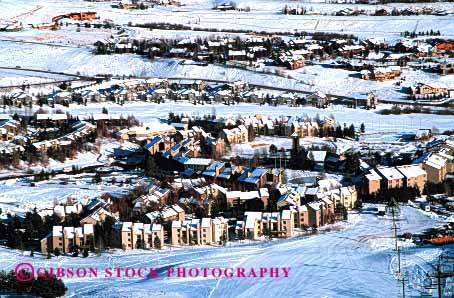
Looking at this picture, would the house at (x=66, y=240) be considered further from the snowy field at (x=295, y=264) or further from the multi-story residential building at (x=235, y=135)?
the multi-story residential building at (x=235, y=135)

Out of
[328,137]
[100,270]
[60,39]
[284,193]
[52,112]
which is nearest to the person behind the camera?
[100,270]

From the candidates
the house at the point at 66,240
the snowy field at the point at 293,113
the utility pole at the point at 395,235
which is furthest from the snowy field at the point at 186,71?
the house at the point at 66,240

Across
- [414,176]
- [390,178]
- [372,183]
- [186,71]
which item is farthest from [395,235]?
[186,71]

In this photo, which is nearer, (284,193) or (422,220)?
(422,220)

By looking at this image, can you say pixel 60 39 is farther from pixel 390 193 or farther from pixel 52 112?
pixel 390 193

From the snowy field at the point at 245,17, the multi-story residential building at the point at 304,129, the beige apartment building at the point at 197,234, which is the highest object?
the snowy field at the point at 245,17

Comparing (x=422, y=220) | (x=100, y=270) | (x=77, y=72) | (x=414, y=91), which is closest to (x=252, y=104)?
(x=414, y=91)

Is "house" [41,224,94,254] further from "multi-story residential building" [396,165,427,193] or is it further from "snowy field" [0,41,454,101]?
"snowy field" [0,41,454,101]
